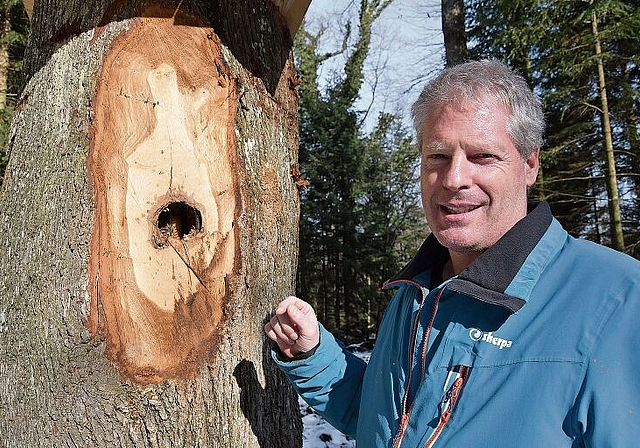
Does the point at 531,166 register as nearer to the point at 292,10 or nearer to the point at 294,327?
the point at 294,327

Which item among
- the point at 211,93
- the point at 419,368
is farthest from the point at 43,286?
the point at 419,368

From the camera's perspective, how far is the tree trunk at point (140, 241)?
1642mm

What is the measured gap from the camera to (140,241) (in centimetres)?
166

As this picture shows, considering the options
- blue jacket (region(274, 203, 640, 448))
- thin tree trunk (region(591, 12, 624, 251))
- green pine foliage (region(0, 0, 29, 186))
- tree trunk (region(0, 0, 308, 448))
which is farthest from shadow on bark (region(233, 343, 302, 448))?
thin tree trunk (region(591, 12, 624, 251))

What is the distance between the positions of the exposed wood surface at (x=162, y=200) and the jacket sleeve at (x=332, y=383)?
0.33 meters

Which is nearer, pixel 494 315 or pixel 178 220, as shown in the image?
pixel 494 315

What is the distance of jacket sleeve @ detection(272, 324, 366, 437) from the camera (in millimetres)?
1721

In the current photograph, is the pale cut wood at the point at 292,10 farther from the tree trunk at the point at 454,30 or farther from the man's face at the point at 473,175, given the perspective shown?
the tree trunk at the point at 454,30

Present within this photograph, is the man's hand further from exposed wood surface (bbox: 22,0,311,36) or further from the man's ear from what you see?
exposed wood surface (bbox: 22,0,311,36)

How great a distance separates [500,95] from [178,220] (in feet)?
3.61

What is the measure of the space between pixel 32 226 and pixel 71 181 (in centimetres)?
23

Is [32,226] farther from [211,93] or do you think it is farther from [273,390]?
[273,390]

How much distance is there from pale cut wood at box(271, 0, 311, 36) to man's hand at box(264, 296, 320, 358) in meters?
1.19

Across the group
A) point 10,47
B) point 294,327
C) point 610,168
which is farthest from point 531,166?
point 10,47
